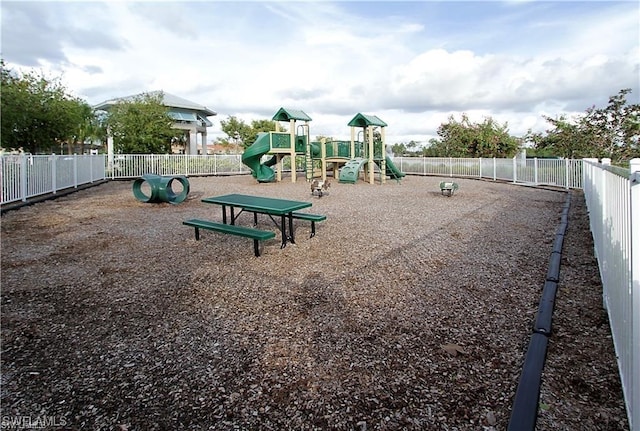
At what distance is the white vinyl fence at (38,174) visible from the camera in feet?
35.5

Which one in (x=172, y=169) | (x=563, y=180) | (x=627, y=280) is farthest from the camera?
(x=172, y=169)

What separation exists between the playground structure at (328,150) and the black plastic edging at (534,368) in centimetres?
1522

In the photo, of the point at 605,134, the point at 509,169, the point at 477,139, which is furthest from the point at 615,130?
the point at 477,139

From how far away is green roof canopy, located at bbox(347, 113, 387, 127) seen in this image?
19.7 m

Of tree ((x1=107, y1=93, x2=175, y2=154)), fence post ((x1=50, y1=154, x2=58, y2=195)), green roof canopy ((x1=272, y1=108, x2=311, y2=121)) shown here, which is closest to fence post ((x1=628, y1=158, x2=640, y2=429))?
fence post ((x1=50, y1=154, x2=58, y2=195))

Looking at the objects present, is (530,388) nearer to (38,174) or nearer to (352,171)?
(38,174)

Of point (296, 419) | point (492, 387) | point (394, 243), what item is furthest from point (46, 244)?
point (492, 387)

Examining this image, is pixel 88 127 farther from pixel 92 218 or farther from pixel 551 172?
pixel 551 172

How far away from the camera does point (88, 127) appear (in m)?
29.2

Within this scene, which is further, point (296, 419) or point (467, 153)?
point (467, 153)

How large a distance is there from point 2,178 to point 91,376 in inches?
399

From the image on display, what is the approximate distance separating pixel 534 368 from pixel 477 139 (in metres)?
29.9

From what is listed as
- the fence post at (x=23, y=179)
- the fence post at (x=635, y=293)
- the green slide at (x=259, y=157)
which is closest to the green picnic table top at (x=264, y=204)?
the fence post at (x=635, y=293)

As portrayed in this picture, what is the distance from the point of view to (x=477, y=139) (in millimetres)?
30375
